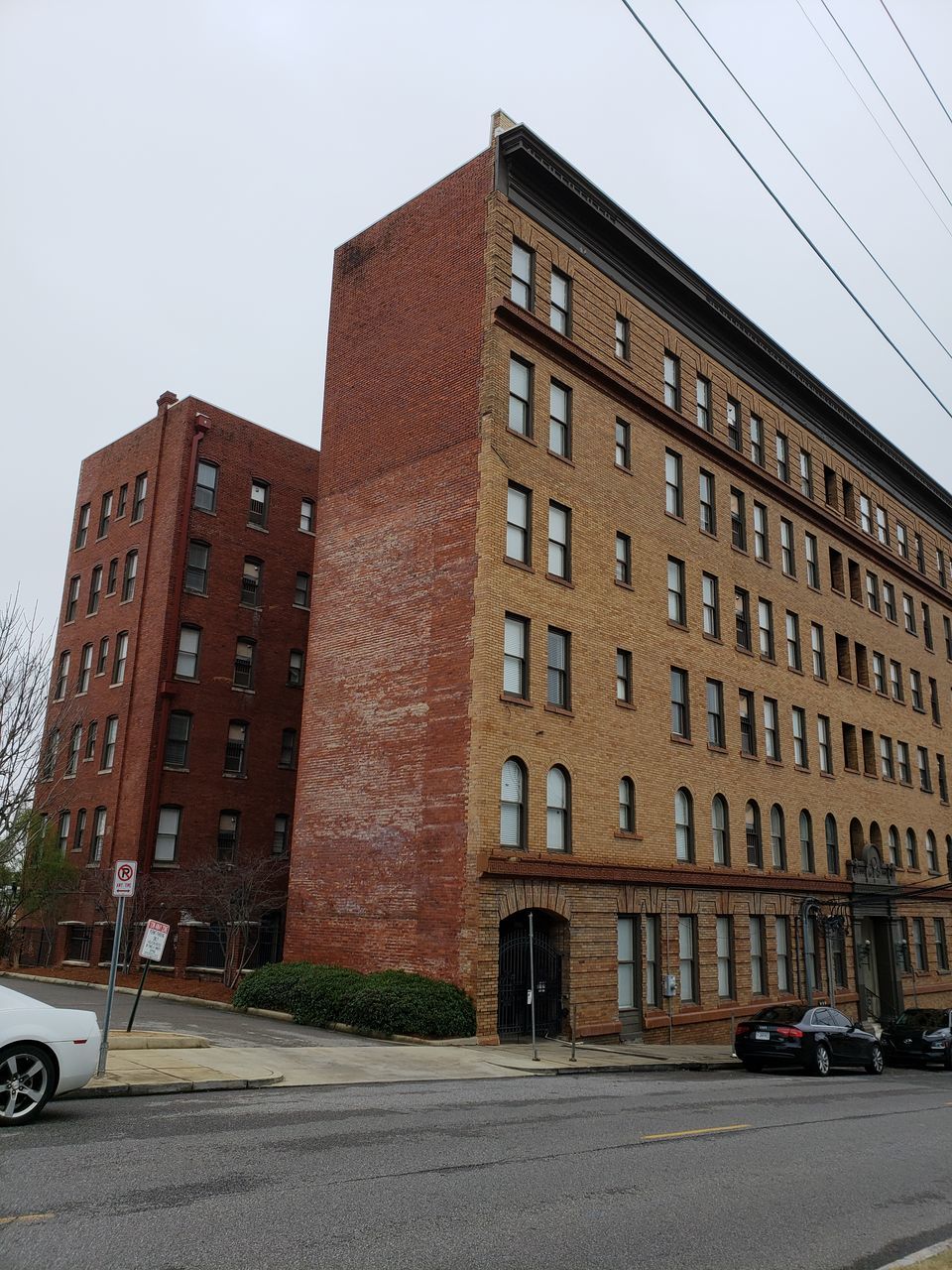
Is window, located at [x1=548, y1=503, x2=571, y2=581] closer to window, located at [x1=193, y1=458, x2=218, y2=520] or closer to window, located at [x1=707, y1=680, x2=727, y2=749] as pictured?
window, located at [x1=707, y1=680, x2=727, y2=749]

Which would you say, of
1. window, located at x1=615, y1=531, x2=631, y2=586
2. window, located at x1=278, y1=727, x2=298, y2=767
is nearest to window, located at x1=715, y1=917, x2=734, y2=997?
window, located at x1=615, y1=531, x2=631, y2=586

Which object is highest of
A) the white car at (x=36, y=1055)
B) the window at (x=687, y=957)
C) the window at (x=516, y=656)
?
the window at (x=516, y=656)

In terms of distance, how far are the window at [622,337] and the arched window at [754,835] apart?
1336 centimetres

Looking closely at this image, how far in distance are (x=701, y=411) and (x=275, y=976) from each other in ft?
66.8

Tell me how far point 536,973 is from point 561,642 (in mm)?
7506

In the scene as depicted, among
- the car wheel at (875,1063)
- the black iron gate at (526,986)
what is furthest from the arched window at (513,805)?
the car wheel at (875,1063)

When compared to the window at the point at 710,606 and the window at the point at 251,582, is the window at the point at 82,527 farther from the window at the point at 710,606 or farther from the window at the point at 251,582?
the window at the point at 710,606

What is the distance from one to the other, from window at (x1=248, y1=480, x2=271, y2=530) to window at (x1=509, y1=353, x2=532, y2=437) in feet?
56.9

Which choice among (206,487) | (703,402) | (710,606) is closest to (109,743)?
(206,487)

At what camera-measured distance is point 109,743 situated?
3759cm

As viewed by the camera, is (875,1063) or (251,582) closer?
(875,1063)

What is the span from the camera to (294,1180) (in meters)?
8.04

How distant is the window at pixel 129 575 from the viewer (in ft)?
129

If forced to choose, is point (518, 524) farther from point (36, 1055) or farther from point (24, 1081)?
point (24, 1081)
